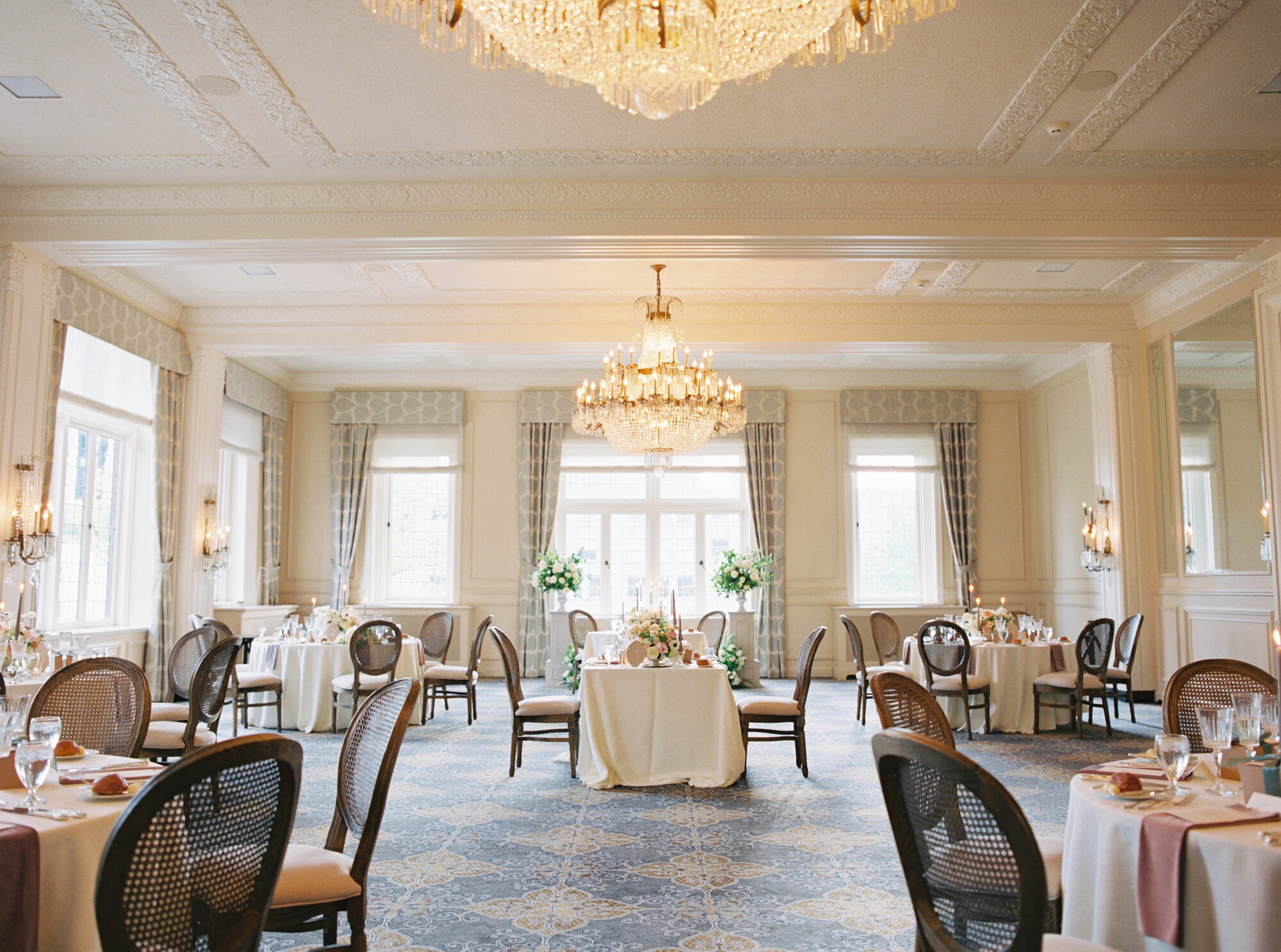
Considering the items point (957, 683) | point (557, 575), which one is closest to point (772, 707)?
point (957, 683)

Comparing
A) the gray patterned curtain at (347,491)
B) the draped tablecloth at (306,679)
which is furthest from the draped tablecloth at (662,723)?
the gray patterned curtain at (347,491)

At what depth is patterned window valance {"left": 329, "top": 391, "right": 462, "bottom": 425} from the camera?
1279cm

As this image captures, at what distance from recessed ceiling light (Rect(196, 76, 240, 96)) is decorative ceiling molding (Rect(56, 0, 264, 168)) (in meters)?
0.08

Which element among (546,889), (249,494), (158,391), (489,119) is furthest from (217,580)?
(546,889)

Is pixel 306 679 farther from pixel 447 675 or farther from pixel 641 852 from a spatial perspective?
pixel 641 852

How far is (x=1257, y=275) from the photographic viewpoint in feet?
26.0

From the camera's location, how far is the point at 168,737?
19.1 feet

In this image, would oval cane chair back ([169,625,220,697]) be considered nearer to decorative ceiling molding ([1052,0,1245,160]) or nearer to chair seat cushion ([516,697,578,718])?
chair seat cushion ([516,697,578,718])

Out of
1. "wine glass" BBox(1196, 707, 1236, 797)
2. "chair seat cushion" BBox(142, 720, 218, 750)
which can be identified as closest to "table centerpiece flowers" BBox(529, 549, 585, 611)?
"chair seat cushion" BBox(142, 720, 218, 750)

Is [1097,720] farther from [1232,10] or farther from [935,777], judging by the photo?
[935,777]

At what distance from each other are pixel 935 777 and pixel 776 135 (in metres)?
5.05

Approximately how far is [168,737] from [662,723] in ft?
10.2

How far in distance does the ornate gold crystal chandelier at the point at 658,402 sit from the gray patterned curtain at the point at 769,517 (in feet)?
14.1

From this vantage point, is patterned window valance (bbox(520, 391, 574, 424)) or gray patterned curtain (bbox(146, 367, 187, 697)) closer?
gray patterned curtain (bbox(146, 367, 187, 697))
